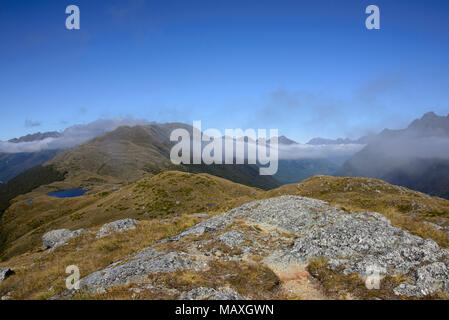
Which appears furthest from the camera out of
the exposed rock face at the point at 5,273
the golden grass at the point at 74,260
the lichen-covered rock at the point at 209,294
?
the exposed rock face at the point at 5,273

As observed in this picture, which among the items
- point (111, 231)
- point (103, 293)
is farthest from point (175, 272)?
point (111, 231)

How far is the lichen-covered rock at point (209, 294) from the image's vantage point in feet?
39.8

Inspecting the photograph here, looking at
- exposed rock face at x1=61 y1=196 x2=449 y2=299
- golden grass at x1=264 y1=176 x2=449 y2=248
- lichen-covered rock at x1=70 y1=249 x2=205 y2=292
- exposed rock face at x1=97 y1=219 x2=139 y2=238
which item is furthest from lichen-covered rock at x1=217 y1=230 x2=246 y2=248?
exposed rock face at x1=97 y1=219 x2=139 y2=238

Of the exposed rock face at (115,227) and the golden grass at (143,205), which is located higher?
the exposed rock face at (115,227)

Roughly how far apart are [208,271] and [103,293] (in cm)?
660

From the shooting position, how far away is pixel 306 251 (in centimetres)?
1862

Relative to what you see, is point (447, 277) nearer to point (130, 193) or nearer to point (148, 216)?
point (148, 216)

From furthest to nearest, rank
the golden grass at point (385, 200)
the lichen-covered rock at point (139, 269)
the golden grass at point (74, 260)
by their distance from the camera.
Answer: the golden grass at point (385, 200), the golden grass at point (74, 260), the lichen-covered rock at point (139, 269)

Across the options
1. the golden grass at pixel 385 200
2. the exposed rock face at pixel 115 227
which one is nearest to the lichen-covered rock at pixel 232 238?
the golden grass at pixel 385 200

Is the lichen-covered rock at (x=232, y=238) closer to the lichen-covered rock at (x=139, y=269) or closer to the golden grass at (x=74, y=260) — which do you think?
the lichen-covered rock at (x=139, y=269)

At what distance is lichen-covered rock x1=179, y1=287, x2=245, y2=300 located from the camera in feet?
39.8

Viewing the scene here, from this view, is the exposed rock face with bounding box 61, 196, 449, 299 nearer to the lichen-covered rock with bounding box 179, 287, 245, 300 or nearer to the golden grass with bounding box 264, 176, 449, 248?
the lichen-covered rock with bounding box 179, 287, 245, 300

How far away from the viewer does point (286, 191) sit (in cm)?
6956
